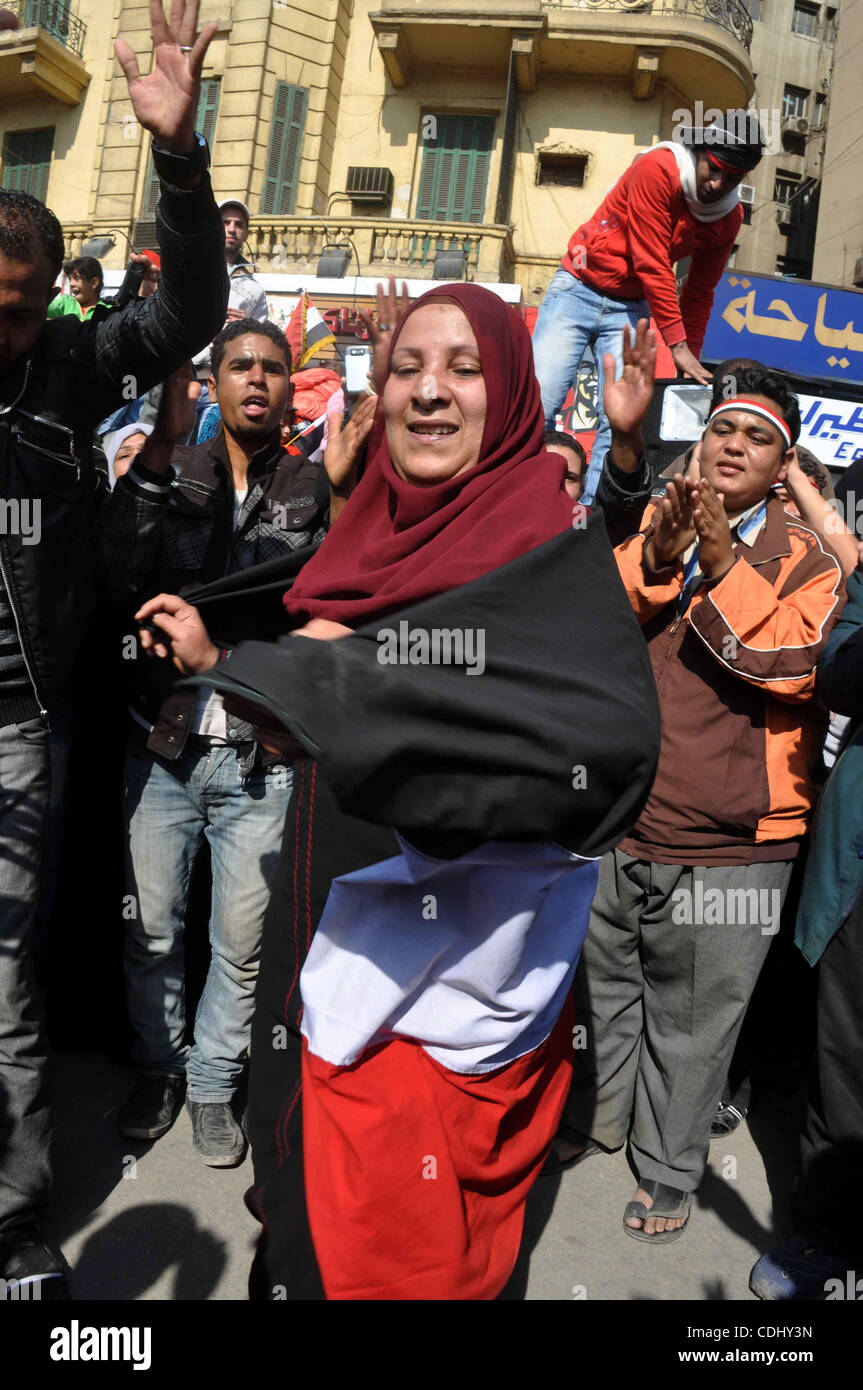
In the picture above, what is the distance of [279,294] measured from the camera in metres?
12.9

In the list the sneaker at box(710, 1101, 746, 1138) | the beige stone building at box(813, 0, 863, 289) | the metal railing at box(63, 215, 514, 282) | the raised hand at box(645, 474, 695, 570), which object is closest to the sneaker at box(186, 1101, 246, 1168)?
the sneaker at box(710, 1101, 746, 1138)

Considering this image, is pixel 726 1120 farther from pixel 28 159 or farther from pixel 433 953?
pixel 28 159

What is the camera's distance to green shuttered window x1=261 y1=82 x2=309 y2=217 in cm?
1773

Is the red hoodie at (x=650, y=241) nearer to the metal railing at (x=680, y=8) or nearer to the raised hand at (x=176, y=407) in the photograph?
the raised hand at (x=176, y=407)

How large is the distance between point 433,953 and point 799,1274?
1.79 metres

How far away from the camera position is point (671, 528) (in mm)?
2814

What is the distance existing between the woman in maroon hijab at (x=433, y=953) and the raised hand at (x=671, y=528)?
2.98ft

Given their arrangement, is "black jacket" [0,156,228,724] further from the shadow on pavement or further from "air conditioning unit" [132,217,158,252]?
"air conditioning unit" [132,217,158,252]

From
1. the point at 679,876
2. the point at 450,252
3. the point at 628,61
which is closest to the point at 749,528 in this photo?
the point at 679,876

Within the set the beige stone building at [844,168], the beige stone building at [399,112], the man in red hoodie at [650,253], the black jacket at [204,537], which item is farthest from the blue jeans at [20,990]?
the beige stone building at [844,168]

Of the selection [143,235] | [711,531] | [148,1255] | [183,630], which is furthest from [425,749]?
[143,235]

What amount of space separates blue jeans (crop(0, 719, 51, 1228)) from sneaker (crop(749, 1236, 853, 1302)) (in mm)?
1844

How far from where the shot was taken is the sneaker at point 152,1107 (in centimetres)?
304

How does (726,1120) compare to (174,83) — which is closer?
(174,83)
